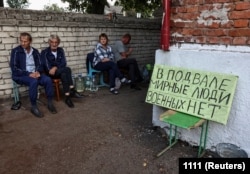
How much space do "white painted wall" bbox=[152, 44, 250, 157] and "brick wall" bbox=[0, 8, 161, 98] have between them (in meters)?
3.45

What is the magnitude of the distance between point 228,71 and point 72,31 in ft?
14.3

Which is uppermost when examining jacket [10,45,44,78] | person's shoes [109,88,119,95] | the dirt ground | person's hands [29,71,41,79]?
jacket [10,45,44,78]

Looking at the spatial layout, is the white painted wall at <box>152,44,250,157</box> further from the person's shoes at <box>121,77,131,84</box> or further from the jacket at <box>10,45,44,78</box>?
the person's shoes at <box>121,77,131,84</box>

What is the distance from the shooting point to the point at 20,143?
3.51m

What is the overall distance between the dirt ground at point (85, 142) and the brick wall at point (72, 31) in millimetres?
1295

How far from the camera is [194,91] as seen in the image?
3148mm

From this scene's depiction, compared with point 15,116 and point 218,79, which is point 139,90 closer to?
point 15,116

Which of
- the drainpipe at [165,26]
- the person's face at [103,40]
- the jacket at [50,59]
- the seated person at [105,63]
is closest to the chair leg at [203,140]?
the drainpipe at [165,26]

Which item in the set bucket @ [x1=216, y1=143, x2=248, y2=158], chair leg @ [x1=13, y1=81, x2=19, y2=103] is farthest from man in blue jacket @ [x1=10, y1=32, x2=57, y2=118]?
bucket @ [x1=216, y1=143, x2=248, y2=158]

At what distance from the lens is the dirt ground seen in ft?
9.70

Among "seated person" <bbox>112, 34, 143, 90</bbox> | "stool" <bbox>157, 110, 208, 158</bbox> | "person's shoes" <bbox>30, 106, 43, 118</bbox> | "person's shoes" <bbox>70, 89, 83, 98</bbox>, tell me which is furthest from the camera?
"seated person" <bbox>112, 34, 143, 90</bbox>

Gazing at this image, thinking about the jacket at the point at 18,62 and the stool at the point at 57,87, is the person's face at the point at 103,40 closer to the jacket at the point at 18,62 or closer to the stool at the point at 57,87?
the stool at the point at 57,87

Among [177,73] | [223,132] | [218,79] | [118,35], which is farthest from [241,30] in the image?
[118,35]

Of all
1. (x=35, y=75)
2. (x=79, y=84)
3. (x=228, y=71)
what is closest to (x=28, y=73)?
(x=35, y=75)
